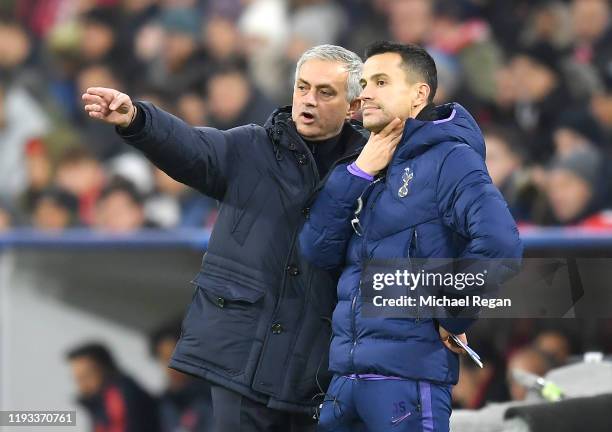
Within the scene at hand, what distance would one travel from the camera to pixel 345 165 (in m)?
4.23

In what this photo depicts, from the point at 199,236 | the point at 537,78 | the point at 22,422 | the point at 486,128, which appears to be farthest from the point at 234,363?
the point at 537,78

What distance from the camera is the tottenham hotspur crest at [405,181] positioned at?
13.3 feet

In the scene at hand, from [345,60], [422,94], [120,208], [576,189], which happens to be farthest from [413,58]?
[120,208]

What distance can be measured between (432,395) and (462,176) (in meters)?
0.65

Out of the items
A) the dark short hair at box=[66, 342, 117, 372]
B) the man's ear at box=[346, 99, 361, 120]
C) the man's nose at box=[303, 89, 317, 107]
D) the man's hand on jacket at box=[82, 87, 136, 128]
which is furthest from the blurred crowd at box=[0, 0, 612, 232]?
the man's hand on jacket at box=[82, 87, 136, 128]

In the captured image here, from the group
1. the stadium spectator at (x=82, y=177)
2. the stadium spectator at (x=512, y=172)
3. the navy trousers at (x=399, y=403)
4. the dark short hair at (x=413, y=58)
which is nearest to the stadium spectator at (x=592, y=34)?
the stadium spectator at (x=512, y=172)

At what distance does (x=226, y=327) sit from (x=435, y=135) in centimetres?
100

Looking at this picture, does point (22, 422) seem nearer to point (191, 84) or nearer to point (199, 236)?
point (199, 236)

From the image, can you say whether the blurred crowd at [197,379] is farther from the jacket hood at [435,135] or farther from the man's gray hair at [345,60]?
the jacket hood at [435,135]

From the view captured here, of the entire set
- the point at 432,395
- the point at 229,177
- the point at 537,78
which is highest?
the point at 537,78

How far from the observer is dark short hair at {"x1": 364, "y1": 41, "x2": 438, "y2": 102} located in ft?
13.8

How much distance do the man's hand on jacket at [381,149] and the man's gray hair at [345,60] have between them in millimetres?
535

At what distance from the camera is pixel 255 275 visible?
4578 mm

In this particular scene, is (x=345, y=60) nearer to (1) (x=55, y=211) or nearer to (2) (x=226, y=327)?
(2) (x=226, y=327)
